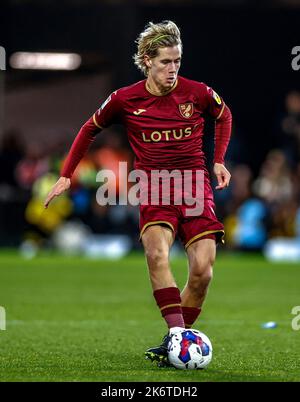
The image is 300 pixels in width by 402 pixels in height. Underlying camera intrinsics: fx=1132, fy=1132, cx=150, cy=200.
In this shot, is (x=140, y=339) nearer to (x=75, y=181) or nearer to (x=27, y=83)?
(x=75, y=181)

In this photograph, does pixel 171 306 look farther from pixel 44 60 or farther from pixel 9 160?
pixel 44 60

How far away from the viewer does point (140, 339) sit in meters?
8.83

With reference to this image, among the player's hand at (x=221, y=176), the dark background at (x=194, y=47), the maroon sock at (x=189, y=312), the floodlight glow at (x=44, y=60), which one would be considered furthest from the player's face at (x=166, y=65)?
the floodlight glow at (x=44, y=60)

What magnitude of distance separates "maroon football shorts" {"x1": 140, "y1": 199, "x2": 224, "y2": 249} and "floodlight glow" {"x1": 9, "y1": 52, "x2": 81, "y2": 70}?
15759 millimetres

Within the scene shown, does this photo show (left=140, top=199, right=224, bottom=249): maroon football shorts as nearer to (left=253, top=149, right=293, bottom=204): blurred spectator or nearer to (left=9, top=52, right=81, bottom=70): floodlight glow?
(left=253, top=149, right=293, bottom=204): blurred spectator

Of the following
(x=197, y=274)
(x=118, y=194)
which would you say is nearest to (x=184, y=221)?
(x=197, y=274)

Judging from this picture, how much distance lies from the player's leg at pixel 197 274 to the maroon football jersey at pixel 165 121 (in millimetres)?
548

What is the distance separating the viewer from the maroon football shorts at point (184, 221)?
291 inches

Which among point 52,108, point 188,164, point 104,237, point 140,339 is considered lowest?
point 140,339

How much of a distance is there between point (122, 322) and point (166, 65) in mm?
3460

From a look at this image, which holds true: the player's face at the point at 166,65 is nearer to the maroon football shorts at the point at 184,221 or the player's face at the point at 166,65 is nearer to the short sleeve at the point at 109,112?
the short sleeve at the point at 109,112

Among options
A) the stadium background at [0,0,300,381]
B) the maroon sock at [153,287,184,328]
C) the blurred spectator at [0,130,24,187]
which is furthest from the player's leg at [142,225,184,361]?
the blurred spectator at [0,130,24,187]
